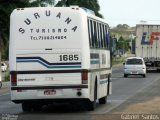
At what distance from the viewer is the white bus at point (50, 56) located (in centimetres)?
1892

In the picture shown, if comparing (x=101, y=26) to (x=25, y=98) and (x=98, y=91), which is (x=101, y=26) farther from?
(x=25, y=98)

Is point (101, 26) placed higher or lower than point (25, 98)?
higher

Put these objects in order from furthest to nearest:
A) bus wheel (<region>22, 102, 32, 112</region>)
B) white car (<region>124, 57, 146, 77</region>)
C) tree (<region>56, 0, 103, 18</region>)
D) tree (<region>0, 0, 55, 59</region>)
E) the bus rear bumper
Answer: tree (<region>56, 0, 103, 18</region>)
tree (<region>0, 0, 55, 59</region>)
white car (<region>124, 57, 146, 77</region>)
bus wheel (<region>22, 102, 32, 112</region>)
the bus rear bumper

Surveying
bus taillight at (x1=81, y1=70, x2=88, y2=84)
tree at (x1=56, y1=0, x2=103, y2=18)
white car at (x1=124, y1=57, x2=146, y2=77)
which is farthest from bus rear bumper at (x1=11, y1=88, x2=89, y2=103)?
tree at (x1=56, y1=0, x2=103, y2=18)

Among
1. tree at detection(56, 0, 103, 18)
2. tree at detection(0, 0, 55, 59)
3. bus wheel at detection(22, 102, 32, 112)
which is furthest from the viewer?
tree at detection(56, 0, 103, 18)

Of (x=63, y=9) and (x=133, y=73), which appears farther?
(x=133, y=73)

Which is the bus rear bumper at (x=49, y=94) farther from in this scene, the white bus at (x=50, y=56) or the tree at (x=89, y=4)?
the tree at (x=89, y=4)

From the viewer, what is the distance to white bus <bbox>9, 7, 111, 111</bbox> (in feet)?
62.1

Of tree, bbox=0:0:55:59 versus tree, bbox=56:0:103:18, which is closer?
tree, bbox=0:0:55:59

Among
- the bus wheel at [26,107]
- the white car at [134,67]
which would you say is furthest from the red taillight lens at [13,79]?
the white car at [134,67]

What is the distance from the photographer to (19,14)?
63.2ft

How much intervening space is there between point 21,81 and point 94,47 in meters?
2.83

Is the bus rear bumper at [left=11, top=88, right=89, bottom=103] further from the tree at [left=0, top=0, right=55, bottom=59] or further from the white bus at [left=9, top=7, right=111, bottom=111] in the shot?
the tree at [left=0, top=0, right=55, bottom=59]

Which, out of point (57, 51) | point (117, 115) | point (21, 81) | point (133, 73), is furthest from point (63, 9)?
point (133, 73)
